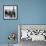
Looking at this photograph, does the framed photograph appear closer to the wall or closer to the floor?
the wall

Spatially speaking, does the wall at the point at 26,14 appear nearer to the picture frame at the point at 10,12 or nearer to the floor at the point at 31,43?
the picture frame at the point at 10,12

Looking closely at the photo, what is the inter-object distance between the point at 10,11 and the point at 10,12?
0.12ft

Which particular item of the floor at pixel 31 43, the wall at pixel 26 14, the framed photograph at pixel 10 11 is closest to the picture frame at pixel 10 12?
the framed photograph at pixel 10 11

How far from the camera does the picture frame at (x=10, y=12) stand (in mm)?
4887

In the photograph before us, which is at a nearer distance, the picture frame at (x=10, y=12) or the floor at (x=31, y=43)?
the floor at (x=31, y=43)

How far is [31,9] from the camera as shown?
493 cm

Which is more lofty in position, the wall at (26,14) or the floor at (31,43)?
the wall at (26,14)

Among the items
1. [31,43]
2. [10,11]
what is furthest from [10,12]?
[31,43]

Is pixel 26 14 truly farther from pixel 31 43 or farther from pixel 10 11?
pixel 31 43

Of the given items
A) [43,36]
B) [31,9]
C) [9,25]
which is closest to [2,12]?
[9,25]

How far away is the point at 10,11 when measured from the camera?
4902 mm

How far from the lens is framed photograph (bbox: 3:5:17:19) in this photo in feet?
16.0

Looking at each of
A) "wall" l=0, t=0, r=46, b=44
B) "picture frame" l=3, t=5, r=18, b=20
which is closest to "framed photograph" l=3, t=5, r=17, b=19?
"picture frame" l=3, t=5, r=18, b=20

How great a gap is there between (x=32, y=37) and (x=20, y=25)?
2.04 feet
